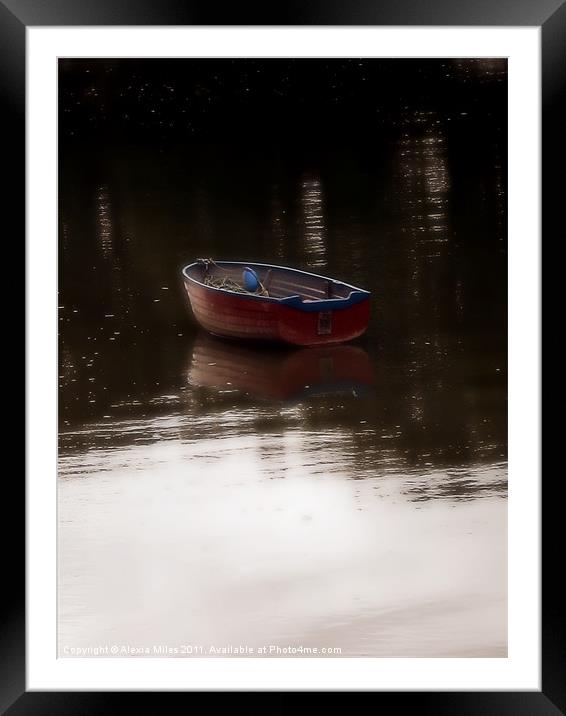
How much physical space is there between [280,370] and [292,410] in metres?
0.13

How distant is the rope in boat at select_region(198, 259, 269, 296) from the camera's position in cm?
239

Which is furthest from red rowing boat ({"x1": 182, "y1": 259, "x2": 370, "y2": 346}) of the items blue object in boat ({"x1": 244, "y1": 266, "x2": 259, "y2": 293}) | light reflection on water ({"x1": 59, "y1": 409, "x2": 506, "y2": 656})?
light reflection on water ({"x1": 59, "y1": 409, "x2": 506, "y2": 656})

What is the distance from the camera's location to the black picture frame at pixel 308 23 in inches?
84.9

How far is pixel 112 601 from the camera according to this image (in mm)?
2270

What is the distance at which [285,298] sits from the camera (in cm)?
240

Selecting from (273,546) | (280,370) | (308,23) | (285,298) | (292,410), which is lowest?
(273,546)

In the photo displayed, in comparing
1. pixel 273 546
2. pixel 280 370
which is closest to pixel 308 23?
pixel 280 370

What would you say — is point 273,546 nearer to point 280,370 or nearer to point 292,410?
point 292,410

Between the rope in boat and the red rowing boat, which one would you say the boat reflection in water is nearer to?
the red rowing boat

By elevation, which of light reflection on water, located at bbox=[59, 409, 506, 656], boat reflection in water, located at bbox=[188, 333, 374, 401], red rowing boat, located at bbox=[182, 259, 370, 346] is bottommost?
light reflection on water, located at bbox=[59, 409, 506, 656]

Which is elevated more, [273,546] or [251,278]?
[251,278]

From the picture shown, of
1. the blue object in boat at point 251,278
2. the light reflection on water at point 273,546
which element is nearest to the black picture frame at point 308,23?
the light reflection on water at point 273,546

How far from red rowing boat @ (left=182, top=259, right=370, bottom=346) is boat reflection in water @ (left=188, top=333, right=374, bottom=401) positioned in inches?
1.5
